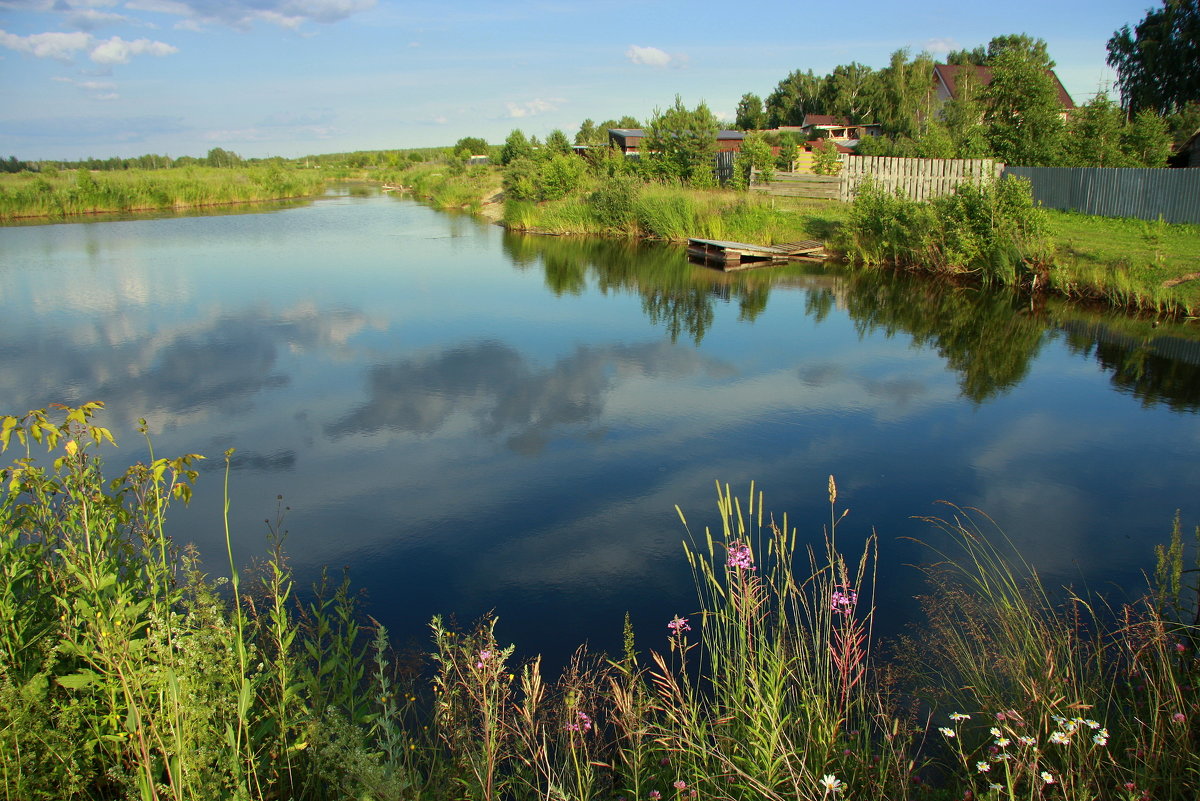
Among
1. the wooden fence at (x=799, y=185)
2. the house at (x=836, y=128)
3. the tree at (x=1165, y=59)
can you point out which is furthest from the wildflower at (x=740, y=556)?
the house at (x=836, y=128)

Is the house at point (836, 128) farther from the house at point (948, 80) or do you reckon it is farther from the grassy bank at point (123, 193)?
the grassy bank at point (123, 193)

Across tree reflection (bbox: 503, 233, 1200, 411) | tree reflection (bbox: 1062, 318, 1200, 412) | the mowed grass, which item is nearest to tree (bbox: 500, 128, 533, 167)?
tree reflection (bbox: 503, 233, 1200, 411)

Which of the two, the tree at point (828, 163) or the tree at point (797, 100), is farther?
the tree at point (797, 100)

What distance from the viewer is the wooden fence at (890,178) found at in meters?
19.4

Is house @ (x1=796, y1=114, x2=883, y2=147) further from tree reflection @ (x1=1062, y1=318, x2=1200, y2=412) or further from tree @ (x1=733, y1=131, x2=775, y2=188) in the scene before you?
tree reflection @ (x1=1062, y1=318, x2=1200, y2=412)

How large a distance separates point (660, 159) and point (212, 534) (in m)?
23.1

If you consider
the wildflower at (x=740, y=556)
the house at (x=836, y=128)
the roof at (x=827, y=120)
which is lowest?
the wildflower at (x=740, y=556)

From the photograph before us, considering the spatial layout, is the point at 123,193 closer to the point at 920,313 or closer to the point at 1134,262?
the point at 920,313

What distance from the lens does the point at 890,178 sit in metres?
20.5

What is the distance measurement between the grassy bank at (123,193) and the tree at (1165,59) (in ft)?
136

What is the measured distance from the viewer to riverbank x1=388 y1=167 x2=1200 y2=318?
39.3 feet

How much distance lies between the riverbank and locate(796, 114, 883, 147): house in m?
30.1

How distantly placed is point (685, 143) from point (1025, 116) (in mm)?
9702

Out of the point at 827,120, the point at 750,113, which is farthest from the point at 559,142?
the point at 750,113
